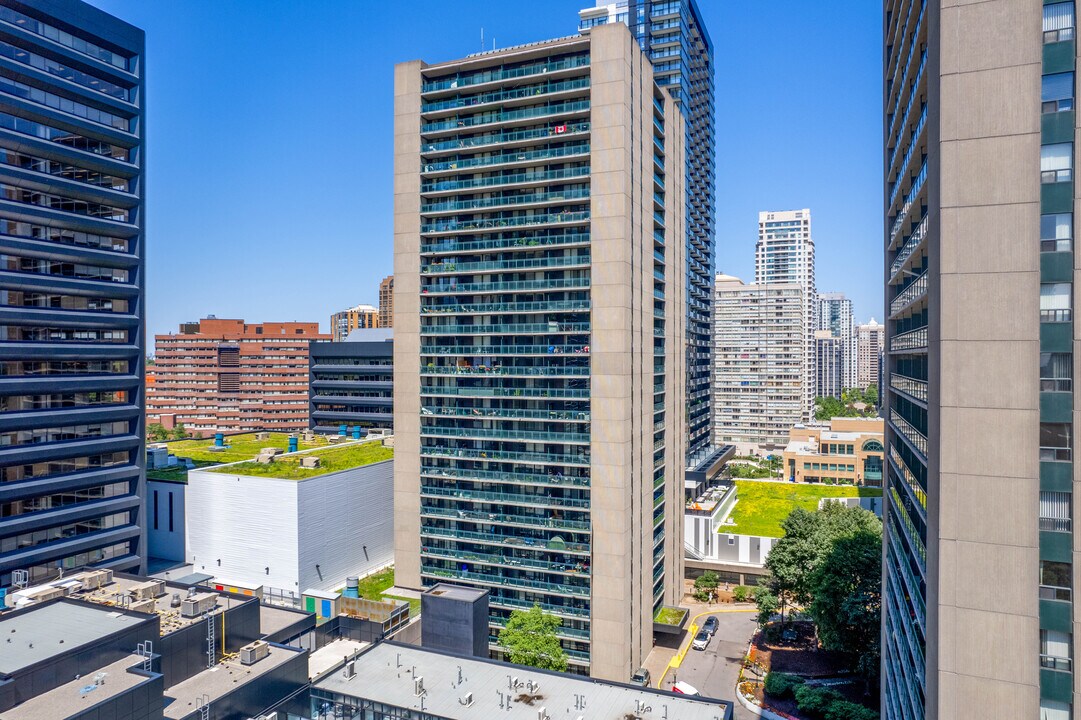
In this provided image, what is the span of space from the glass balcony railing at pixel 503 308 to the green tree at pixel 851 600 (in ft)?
91.8

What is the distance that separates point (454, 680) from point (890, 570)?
24.5 meters

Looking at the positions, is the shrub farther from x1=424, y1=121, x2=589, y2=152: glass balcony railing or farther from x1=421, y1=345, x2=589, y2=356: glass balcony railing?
x1=424, y1=121, x2=589, y2=152: glass balcony railing

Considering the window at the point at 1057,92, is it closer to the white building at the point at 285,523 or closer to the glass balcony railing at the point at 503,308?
the glass balcony railing at the point at 503,308

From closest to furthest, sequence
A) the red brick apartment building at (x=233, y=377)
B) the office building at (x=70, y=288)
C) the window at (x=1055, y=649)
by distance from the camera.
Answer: the window at (x=1055, y=649)
the office building at (x=70, y=288)
the red brick apartment building at (x=233, y=377)

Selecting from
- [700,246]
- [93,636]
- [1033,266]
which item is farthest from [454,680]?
[700,246]

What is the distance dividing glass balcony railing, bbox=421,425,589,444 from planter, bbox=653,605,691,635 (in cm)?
2100

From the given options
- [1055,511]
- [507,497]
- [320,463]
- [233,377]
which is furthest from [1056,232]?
[233,377]

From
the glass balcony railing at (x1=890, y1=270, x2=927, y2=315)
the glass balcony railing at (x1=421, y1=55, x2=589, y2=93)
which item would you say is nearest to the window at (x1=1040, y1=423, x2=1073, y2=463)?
the glass balcony railing at (x1=890, y1=270, x2=927, y2=315)

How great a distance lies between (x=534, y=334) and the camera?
5697cm

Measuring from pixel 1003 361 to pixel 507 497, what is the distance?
42.9m

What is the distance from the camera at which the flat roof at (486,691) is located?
3472 cm

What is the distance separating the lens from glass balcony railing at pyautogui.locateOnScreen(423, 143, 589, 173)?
5609 cm

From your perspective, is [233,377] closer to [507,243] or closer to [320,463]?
[320,463]

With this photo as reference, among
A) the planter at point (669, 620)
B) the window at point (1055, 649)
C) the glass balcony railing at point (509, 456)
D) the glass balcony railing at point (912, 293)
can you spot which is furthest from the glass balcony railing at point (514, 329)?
the window at point (1055, 649)
